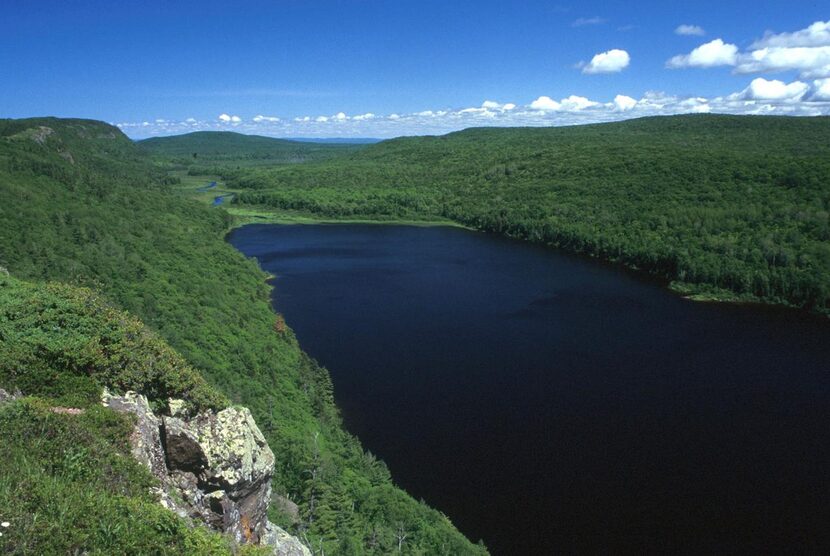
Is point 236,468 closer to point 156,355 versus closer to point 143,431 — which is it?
point 143,431

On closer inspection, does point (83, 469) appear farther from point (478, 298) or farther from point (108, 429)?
point (478, 298)

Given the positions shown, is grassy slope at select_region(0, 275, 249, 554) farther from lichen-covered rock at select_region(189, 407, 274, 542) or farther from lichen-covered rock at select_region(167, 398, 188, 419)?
lichen-covered rock at select_region(189, 407, 274, 542)

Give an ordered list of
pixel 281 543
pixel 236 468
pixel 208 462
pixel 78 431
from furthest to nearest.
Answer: pixel 281 543, pixel 236 468, pixel 208 462, pixel 78 431

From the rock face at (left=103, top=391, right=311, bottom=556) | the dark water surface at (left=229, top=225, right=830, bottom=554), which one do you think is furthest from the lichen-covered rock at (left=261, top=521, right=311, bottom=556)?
the dark water surface at (left=229, top=225, right=830, bottom=554)

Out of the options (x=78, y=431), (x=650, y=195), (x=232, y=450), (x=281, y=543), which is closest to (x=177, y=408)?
(x=232, y=450)

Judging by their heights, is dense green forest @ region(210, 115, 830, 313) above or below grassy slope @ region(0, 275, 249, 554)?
below
